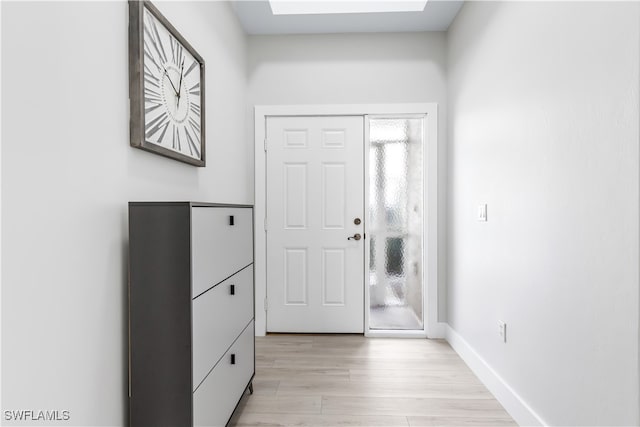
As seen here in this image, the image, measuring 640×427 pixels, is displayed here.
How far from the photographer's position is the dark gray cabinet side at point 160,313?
1.33 meters

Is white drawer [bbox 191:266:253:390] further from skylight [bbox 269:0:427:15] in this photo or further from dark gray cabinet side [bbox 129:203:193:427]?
skylight [bbox 269:0:427:15]

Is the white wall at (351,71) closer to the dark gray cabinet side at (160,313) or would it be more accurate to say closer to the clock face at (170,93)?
the clock face at (170,93)

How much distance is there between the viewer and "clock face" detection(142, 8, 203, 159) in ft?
5.08

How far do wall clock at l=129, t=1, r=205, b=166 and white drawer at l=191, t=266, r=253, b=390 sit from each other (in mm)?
675

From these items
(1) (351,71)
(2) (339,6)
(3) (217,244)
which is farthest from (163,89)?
(1) (351,71)

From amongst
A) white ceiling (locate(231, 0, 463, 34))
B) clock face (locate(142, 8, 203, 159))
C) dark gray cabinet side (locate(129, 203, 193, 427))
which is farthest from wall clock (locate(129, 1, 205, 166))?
white ceiling (locate(231, 0, 463, 34))

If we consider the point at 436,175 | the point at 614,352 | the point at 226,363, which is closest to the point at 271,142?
the point at 436,175

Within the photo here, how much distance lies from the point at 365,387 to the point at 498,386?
2.53 ft

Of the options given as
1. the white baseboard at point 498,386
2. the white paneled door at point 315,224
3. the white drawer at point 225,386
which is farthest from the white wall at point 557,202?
the white drawer at point 225,386

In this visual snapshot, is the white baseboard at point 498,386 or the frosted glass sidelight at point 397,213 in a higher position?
the frosted glass sidelight at point 397,213

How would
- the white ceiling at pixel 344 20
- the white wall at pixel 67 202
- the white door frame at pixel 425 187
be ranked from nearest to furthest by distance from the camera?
the white wall at pixel 67 202
the white ceiling at pixel 344 20
the white door frame at pixel 425 187

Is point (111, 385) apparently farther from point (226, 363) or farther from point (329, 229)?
point (329, 229)

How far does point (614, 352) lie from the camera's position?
1253mm

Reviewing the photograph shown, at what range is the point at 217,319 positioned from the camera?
160cm
